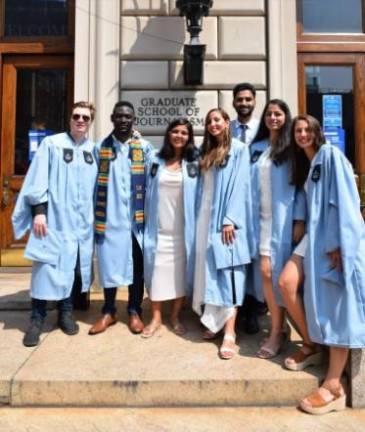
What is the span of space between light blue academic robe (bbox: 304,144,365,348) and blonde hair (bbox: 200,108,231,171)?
747 millimetres

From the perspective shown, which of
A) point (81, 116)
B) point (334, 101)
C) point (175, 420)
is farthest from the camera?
point (334, 101)

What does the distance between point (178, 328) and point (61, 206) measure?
1382 mm

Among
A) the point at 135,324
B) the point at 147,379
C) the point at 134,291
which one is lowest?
the point at 147,379

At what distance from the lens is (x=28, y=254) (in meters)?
3.57

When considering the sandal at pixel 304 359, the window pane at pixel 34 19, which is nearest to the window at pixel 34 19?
the window pane at pixel 34 19

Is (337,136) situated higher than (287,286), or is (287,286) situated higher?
(337,136)

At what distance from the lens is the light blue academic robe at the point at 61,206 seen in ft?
11.8

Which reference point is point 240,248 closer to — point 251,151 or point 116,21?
point 251,151

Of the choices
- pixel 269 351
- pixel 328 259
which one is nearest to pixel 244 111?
pixel 328 259

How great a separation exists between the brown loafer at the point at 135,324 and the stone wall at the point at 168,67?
256cm

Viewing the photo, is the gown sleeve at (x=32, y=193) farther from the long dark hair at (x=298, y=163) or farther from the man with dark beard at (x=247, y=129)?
the long dark hair at (x=298, y=163)

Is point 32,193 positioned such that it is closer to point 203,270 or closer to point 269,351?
point 203,270

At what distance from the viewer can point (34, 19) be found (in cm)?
607

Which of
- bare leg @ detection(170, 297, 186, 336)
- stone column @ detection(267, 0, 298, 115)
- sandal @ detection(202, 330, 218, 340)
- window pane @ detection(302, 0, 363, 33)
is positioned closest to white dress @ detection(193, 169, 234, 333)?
sandal @ detection(202, 330, 218, 340)
